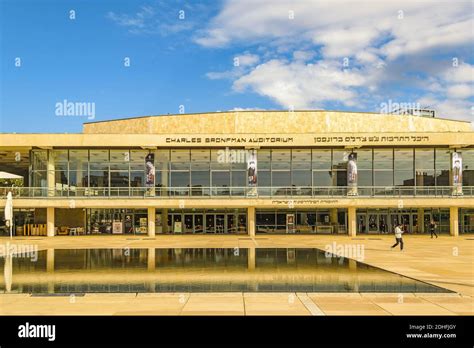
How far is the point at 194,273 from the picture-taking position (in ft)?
58.9

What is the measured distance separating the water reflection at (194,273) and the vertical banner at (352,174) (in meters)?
14.6

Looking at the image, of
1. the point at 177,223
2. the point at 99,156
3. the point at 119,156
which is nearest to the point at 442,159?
the point at 177,223

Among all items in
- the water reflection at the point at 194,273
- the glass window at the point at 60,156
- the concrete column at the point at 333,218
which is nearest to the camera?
the water reflection at the point at 194,273

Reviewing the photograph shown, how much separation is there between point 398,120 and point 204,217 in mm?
20439

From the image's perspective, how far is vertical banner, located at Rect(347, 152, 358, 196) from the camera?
39719 mm

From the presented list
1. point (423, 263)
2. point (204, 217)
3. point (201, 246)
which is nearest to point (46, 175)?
point (204, 217)

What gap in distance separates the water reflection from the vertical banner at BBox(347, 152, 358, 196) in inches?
575

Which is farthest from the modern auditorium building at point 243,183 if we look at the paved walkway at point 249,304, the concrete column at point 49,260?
the paved walkway at point 249,304

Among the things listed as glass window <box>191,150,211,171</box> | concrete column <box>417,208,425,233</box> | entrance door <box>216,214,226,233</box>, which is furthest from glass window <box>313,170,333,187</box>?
glass window <box>191,150,211,171</box>

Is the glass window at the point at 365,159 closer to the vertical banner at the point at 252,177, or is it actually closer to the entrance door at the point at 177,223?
the vertical banner at the point at 252,177

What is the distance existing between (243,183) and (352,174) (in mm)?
8894

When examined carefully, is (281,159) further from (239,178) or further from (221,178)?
(221,178)

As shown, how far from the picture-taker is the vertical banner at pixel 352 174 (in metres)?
39.7
